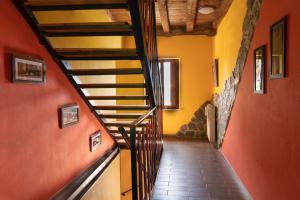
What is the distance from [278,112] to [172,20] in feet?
12.8

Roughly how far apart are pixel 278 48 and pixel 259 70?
0.51 meters

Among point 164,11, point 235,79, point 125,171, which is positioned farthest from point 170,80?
point 235,79

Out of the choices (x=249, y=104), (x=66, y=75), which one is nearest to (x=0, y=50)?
(x=66, y=75)

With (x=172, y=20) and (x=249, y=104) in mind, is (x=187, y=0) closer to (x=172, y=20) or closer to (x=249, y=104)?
(x=172, y=20)

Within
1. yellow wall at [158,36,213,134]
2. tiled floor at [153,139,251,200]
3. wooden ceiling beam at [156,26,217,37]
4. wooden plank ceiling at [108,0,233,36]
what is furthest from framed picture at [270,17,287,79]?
yellow wall at [158,36,213,134]

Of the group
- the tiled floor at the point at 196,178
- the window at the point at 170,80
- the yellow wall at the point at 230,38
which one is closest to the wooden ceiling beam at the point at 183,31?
the yellow wall at the point at 230,38

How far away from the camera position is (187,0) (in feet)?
13.8

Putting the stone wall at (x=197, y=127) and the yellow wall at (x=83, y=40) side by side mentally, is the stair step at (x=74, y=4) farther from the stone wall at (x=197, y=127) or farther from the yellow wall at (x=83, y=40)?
the stone wall at (x=197, y=127)

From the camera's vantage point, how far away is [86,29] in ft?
7.54

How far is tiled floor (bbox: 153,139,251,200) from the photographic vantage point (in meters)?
3.07

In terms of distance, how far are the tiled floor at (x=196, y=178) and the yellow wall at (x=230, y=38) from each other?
4.80 feet

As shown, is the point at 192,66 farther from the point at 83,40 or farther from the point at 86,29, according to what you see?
the point at 86,29

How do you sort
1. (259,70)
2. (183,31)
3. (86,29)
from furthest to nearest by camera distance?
1. (183,31)
2. (259,70)
3. (86,29)

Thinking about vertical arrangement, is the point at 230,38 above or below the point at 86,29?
above
